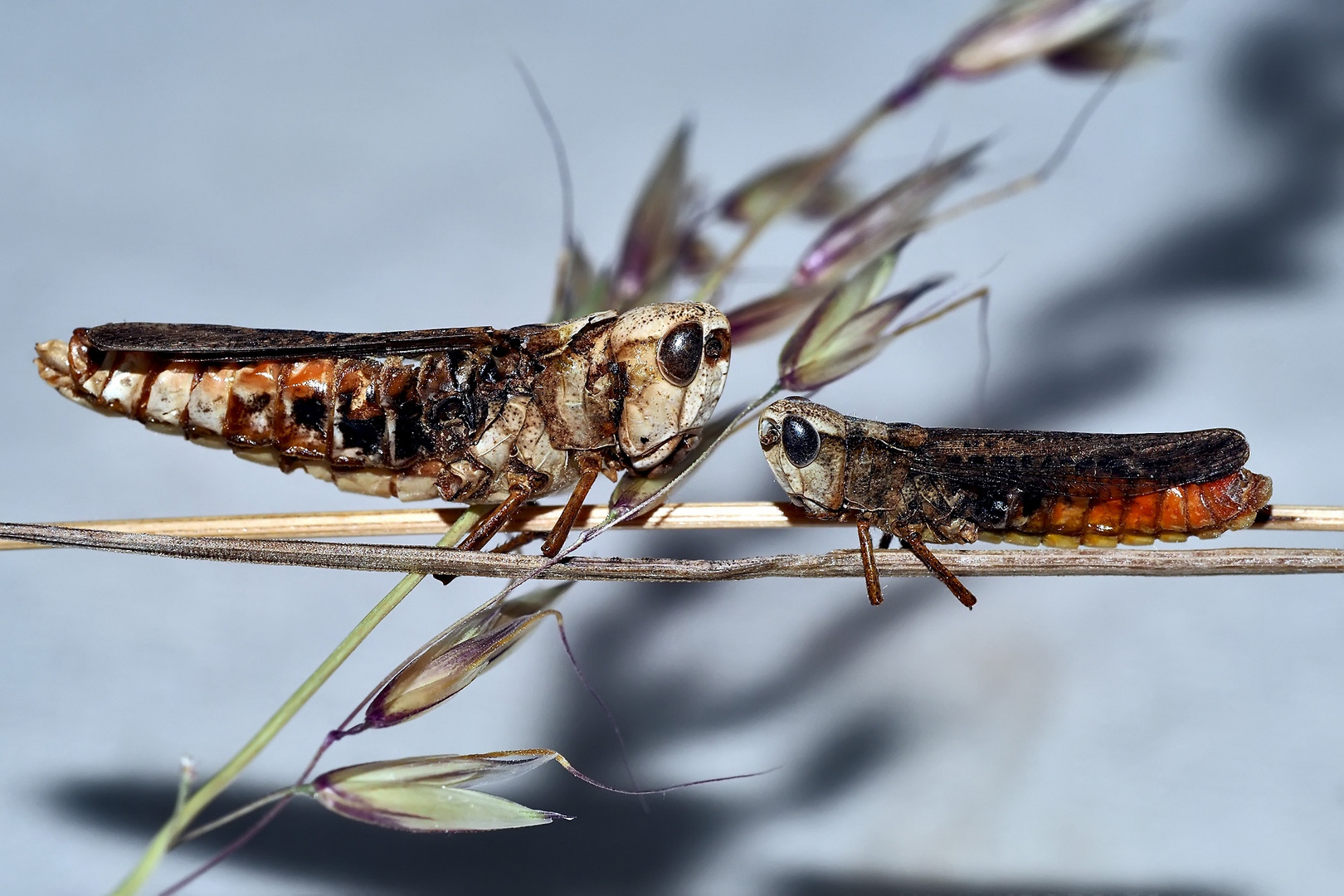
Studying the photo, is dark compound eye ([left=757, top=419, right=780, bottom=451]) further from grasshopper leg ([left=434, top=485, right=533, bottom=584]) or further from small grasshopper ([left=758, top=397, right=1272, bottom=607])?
grasshopper leg ([left=434, top=485, right=533, bottom=584])

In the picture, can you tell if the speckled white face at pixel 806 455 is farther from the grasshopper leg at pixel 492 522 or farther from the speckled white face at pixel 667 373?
the grasshopper leg at pixel 492 522

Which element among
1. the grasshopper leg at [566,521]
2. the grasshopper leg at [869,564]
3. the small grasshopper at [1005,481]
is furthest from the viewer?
the small grasshopper at [1005,481]

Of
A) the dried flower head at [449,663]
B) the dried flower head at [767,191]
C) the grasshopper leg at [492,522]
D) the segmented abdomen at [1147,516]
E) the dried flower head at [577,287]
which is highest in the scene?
the dried flower head at [767,191]

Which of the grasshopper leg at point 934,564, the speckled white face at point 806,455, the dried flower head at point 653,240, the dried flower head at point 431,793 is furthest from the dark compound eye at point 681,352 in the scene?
the dried flower head at point 431,793

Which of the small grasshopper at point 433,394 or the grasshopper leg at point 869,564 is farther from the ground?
the small grasshopper at point 433,394

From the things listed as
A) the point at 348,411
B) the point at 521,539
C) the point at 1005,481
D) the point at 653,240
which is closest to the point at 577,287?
the point at 653,240

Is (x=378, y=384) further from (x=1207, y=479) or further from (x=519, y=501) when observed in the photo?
(x=1207, y=479)

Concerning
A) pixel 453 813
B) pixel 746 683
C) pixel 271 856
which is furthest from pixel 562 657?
pixel 453 813
